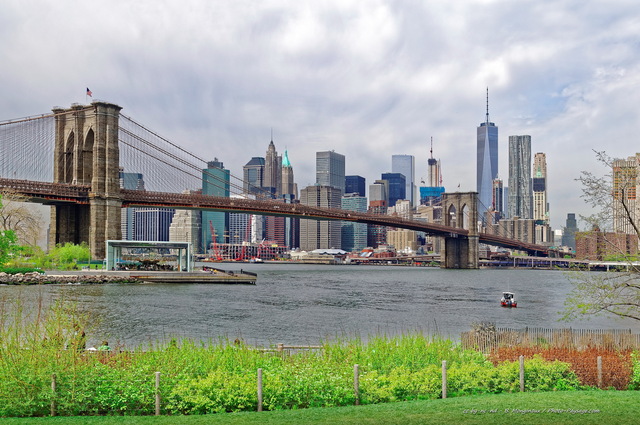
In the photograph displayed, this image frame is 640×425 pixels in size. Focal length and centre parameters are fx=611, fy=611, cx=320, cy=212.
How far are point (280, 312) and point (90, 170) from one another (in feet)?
190

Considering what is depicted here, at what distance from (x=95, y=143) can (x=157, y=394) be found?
78.7 metres

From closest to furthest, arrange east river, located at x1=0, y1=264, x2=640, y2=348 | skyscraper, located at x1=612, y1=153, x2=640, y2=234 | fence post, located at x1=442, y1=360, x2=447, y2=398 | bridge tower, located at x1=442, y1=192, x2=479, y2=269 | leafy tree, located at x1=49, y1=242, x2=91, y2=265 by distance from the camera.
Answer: fence post, located at x1=442, y1=360, x2=447, y2=398 < skyscraper, located at x1=612, y1=153, x2=640, y2=234 < east river, located at x1=0, y1=264, x2=640, y2=348 < leafy tree, located at x1=49, y1=242, x2=91, y2=265 < bridge tower, located at x1=442, y1=192, x2=479, y2=269

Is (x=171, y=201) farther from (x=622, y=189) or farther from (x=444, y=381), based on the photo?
(x=444, y=381)

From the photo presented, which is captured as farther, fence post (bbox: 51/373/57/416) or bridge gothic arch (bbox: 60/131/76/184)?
bridge gothic arch (bbox: 60/131/76/184)

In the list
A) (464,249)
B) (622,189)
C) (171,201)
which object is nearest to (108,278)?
(171,201)

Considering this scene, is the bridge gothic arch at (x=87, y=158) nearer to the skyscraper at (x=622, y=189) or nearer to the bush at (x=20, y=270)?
the bush at (x=20, y=270)

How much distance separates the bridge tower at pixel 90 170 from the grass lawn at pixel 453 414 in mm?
75101

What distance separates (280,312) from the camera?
147ft

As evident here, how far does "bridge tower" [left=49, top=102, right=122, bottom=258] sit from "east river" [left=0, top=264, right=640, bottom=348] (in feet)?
71.3

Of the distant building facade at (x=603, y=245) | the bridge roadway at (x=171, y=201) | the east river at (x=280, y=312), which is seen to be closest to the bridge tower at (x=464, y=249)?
the bridge roadway at (x=171, y=201)

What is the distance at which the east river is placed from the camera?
34.1 meters

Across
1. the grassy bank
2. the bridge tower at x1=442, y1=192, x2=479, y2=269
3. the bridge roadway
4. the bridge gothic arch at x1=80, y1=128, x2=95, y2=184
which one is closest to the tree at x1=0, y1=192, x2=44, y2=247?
the bridge roadway

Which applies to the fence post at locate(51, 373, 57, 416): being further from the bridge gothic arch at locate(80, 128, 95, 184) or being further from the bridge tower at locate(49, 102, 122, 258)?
the bridge gothic arch at locate(80, 128, 95, 184)

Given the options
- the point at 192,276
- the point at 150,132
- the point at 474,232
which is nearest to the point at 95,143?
the point at 150,132
